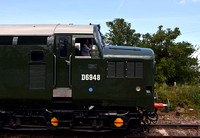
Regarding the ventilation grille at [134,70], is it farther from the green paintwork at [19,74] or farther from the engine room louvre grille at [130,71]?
the green paintwork at [19,74]

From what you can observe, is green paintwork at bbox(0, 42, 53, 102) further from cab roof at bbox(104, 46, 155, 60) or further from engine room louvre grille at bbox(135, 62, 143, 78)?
engine room louvre grille at bbox(135, 62, 143, 78)

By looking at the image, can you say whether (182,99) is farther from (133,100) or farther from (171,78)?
(171,78)

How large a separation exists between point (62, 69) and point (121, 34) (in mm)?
25073

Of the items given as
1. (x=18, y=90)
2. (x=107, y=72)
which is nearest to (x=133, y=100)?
(x=107, y=72)

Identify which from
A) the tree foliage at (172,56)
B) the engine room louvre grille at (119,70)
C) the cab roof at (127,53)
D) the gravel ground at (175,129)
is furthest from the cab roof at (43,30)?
the tree foliage at (172,56)

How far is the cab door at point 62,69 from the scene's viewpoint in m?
5.78

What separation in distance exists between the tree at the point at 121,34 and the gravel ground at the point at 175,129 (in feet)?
67.9

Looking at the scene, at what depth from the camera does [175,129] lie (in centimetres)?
751

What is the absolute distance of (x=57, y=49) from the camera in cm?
588

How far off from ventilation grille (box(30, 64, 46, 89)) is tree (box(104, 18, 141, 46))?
24216mm

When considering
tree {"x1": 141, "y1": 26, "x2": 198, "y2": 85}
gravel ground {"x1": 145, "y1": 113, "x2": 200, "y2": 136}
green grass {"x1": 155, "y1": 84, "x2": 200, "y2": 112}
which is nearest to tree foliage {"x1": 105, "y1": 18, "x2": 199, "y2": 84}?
tree {"x1": 141, "y1": 26, "x2": 198, "y2": 85}

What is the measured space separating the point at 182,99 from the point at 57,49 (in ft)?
29.4

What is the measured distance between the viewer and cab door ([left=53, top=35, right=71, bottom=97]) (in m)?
5.78

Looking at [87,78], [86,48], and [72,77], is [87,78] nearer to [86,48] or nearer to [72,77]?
[72,77]
